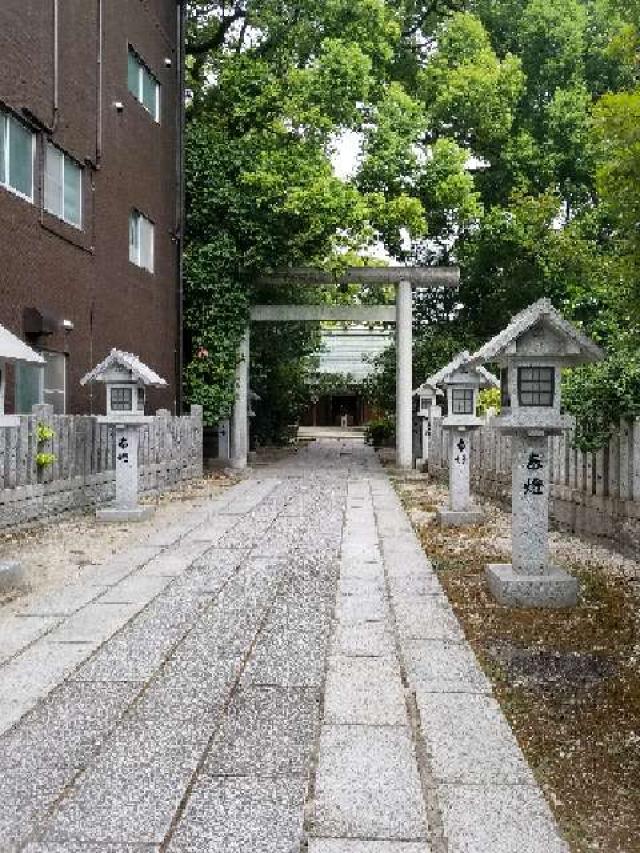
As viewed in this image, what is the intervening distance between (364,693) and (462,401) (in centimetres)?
715

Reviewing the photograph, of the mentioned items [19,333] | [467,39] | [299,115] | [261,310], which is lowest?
[19,333]

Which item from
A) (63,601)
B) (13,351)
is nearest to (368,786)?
(63,601)

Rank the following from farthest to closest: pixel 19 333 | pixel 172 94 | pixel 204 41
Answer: pixel 204 41, pixel 172 94, pixel 19 333

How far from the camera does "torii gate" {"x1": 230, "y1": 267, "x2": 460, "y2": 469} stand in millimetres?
19281

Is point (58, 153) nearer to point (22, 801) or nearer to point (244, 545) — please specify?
point (244, 545)

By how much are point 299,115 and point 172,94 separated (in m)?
3.01

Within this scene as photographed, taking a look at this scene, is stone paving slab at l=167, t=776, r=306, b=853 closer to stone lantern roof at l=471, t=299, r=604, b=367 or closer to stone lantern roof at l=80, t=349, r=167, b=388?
stone lantern roof at l=471, t=299, r=604, b=367

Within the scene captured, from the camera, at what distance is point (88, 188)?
13.6 m

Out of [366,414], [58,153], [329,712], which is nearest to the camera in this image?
[329,712]

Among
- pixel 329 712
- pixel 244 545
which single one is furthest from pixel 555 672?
pixel 244 545

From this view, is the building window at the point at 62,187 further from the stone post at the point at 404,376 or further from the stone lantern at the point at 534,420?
the stone post at the point at 404,376

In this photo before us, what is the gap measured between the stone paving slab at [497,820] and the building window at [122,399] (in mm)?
8575

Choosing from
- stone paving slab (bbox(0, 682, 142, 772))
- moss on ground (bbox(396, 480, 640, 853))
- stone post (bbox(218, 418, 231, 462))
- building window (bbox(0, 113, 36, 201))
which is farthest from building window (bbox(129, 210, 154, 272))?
stone paving slab (bbox(0, 682, 142, 772))

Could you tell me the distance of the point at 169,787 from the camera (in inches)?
120
